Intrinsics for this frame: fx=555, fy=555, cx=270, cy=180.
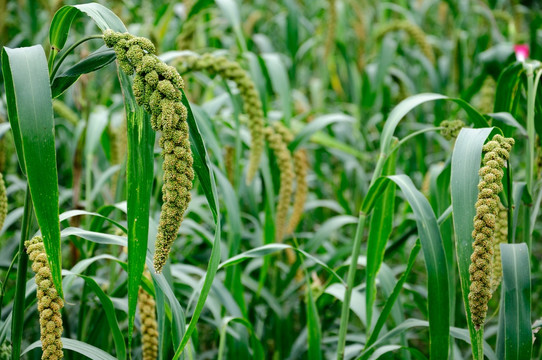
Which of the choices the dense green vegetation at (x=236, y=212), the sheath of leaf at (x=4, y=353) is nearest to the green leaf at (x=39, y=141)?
the dense green vegetation at (x=236, y=212)

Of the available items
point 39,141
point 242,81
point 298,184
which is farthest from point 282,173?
point 39,141

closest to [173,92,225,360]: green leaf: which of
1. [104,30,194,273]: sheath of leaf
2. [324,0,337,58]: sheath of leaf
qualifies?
[104,30,194,273]: sheath of leaf

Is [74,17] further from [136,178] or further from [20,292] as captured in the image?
[20,292]

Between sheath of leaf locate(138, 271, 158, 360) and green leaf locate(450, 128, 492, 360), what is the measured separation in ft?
2.07

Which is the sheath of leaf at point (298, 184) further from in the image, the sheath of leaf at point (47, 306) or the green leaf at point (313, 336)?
the sheath of leaf at point (47, 306)

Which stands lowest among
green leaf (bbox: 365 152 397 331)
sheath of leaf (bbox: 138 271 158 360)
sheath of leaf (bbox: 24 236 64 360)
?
sheath of leaf (bbox: 138 271 158 360)

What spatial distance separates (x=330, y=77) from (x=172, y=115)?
2.86 m

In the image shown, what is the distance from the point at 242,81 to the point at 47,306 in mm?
774

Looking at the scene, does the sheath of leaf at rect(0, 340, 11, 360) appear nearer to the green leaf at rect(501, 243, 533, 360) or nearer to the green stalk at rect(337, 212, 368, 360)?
the green stalk at rect(337, 212, 368, 360)

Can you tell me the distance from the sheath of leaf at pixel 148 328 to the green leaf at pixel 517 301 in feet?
2.26

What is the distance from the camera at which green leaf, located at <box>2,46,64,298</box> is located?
77 centimetres

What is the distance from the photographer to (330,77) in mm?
3500

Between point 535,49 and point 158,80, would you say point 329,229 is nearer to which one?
point 158,80

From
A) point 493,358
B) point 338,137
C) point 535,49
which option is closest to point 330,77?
point 338,137
